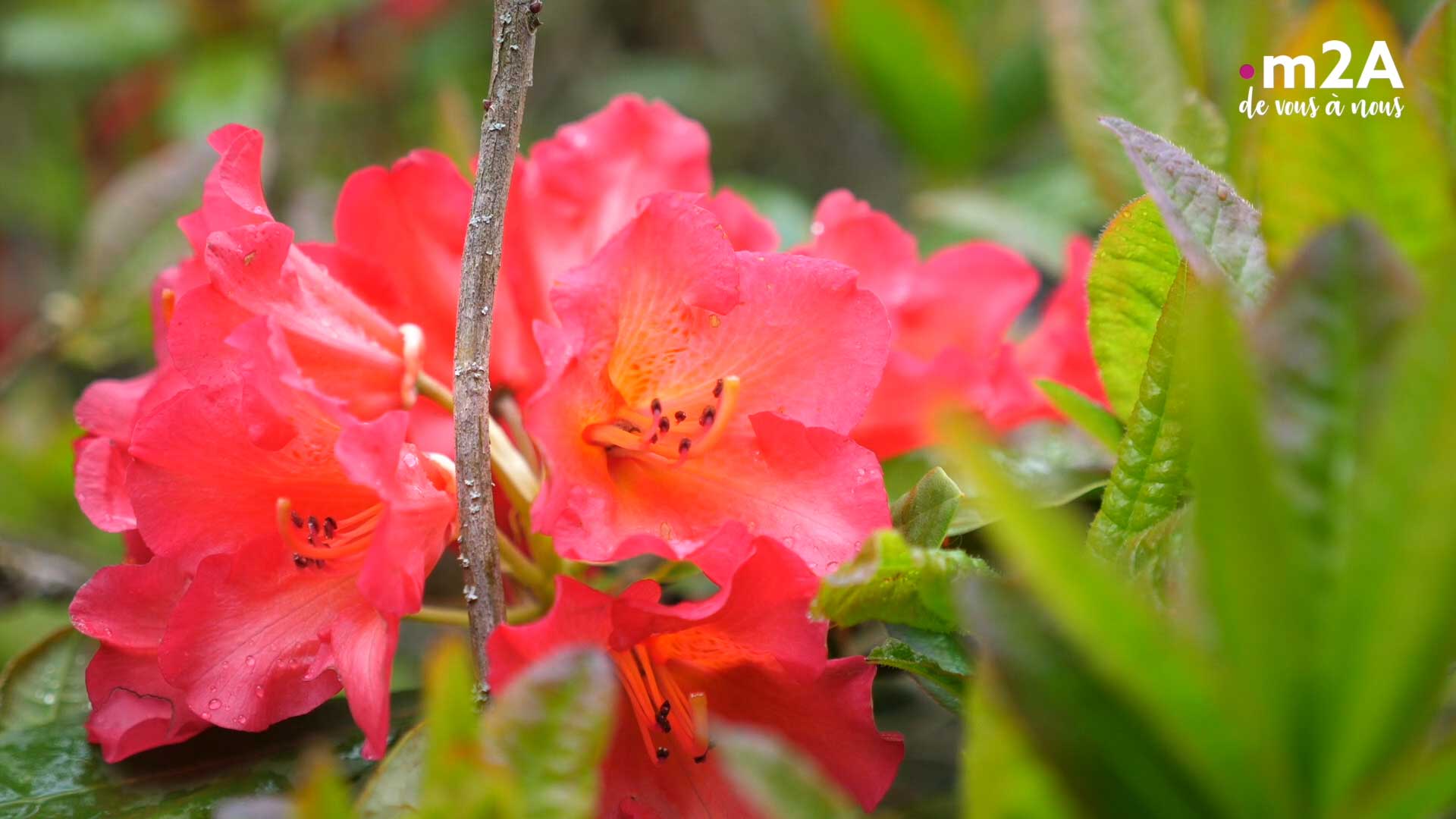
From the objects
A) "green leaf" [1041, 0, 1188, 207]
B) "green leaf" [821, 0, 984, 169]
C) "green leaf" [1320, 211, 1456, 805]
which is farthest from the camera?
"green leaf" [821, 0, 984, 169]

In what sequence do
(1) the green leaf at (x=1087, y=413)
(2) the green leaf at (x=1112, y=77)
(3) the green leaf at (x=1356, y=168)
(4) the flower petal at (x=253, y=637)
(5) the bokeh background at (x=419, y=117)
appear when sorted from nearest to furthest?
(3) the green leaf at (x=1356, y=168), (4) the flower petal at (x=253, y=637), (1) the green leaf at (x=1087, y=413), (2) the green leaf at (x=1112, y=77), (5) the bokeh background at (x=419, y=117)

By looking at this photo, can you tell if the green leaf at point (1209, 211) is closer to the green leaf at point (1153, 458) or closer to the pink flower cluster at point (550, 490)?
the green leaf at point (1153, 458)

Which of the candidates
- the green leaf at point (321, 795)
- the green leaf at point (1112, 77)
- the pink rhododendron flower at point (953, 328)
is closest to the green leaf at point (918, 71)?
the green leaf at point (1112, 77)

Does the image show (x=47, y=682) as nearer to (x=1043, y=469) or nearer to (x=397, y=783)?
(x=397, y=783)

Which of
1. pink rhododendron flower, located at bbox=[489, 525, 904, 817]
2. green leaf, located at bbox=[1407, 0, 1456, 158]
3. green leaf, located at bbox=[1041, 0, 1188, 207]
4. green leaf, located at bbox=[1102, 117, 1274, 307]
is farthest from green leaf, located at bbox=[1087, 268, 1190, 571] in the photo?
green leaf, located at bbox=[1041, 0, 1188, 207]

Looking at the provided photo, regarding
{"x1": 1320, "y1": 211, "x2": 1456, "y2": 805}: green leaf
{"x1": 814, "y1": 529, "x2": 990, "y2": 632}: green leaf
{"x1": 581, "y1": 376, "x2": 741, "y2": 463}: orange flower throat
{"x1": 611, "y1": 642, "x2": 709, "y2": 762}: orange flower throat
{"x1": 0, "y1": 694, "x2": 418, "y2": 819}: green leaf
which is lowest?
{"x1": 0, "y1": 694, "x2": 418, "y2": 819}: green leaf

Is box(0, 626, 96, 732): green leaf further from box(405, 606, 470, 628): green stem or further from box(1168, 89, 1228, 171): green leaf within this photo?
box(1168, 89, 1228, 171): green leaf
